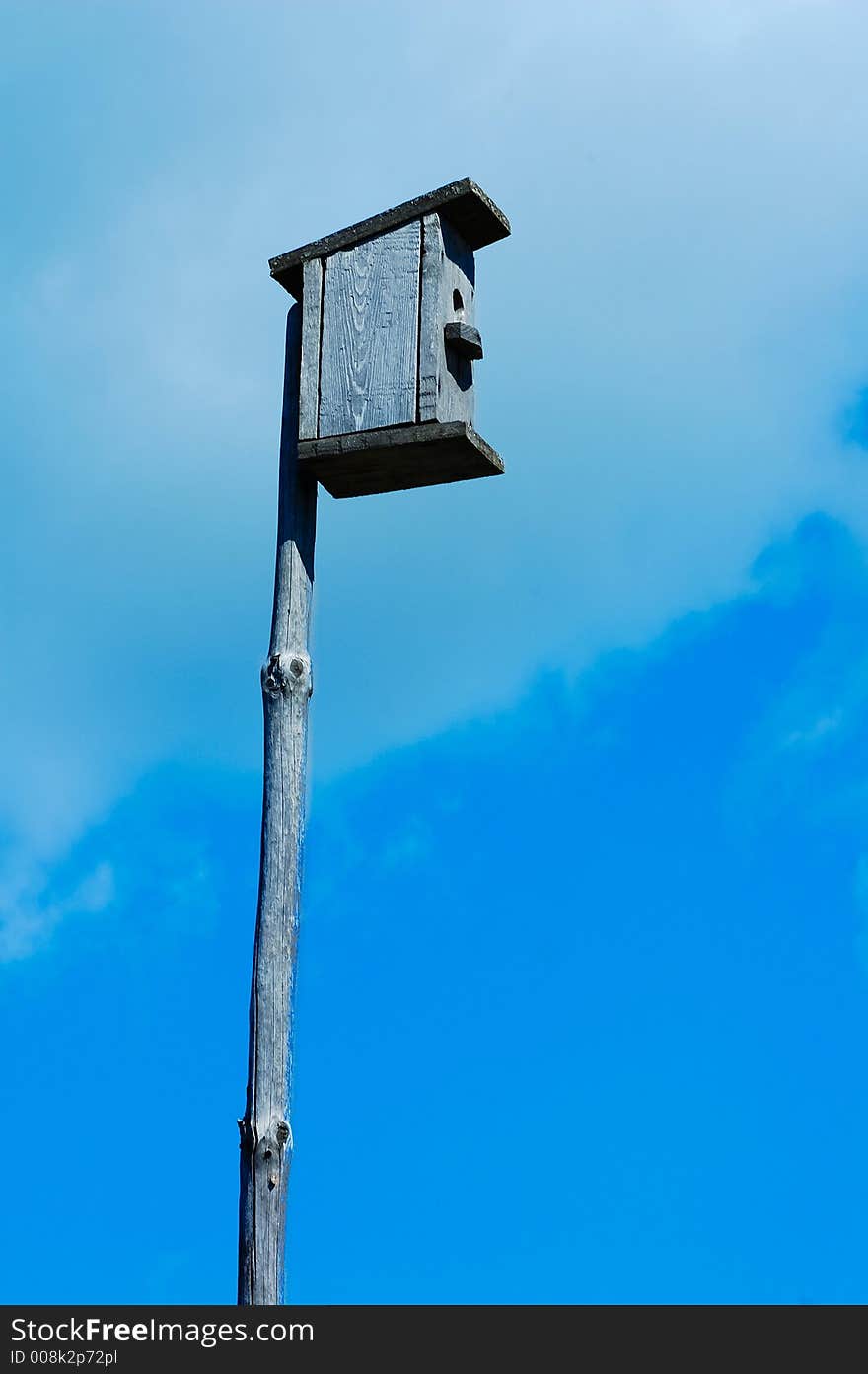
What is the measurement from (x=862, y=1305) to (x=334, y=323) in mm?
4048

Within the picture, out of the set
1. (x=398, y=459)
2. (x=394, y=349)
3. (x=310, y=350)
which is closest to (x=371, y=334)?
(x=394, y=349)

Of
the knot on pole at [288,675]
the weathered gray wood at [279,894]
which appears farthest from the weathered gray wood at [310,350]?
the knot on pole at [288,675]

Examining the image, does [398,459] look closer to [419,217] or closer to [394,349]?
[394,349]

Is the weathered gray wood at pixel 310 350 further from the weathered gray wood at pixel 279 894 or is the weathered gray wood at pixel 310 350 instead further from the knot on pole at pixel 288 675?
the knot on pole at pixel 288 675

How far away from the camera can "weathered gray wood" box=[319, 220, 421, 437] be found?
19.3 ft

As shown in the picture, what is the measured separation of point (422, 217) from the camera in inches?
239

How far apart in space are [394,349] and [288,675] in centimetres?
133

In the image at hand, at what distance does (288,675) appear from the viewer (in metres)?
5.60

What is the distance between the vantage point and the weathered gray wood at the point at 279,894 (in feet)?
16.6

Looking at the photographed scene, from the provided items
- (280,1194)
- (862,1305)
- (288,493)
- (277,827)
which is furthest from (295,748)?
(862,1305)
